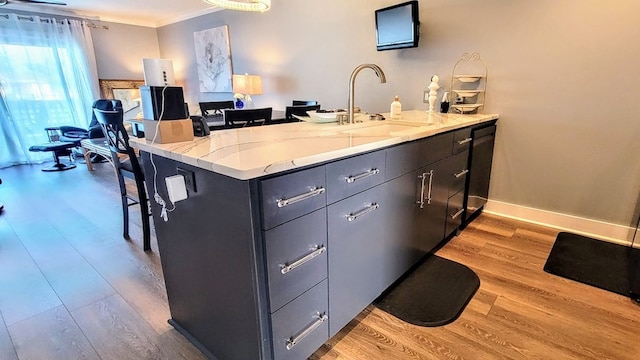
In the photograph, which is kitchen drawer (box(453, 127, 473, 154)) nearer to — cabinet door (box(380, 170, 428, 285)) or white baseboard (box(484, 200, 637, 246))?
cabinet door (box(380, 170, 428, 285))

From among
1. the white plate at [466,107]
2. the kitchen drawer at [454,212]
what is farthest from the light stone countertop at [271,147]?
the white plate at [466,107]

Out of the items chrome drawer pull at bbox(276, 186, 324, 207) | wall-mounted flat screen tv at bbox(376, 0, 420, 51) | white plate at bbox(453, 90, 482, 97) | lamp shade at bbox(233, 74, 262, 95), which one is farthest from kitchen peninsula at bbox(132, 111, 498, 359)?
lamp shade at bbox(233, 74, 262, 95)

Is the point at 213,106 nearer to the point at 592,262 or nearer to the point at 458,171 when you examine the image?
the point at 458,171

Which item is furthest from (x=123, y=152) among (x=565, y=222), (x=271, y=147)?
(x=565, y=222)

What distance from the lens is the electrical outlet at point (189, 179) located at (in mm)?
1140

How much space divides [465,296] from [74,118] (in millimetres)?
6576

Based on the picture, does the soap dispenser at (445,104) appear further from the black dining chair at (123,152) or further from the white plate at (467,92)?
the black dining chair at (123,152)

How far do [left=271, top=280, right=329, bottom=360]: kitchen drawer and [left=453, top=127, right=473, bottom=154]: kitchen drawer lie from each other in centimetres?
142

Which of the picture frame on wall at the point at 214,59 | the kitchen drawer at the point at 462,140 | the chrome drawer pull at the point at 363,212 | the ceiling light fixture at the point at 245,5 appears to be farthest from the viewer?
the picture frame on wall at the point at 214,59

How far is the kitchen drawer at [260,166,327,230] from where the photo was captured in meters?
0.98

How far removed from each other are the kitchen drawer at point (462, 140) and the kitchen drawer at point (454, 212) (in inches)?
13.1

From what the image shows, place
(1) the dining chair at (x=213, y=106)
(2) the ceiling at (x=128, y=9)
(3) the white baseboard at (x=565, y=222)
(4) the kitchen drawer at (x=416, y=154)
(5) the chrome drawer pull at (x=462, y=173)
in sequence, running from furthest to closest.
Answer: (2) the ceiling at (x=128, y=9) < (1) the dining chair at (x=213, y=106) < (3) the white baseboard at (x=565, y=222) < (5) the chrome drawer pull at (x=462, y=173) < (4) the kitchen drawer at (x=416, y=154)

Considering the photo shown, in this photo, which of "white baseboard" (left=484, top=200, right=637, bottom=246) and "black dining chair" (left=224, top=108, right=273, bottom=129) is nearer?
"white baseboard" (left=484, top=200, right=637, bottom=246)

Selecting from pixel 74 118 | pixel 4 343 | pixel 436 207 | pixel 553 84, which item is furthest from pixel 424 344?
pixel 74 118
